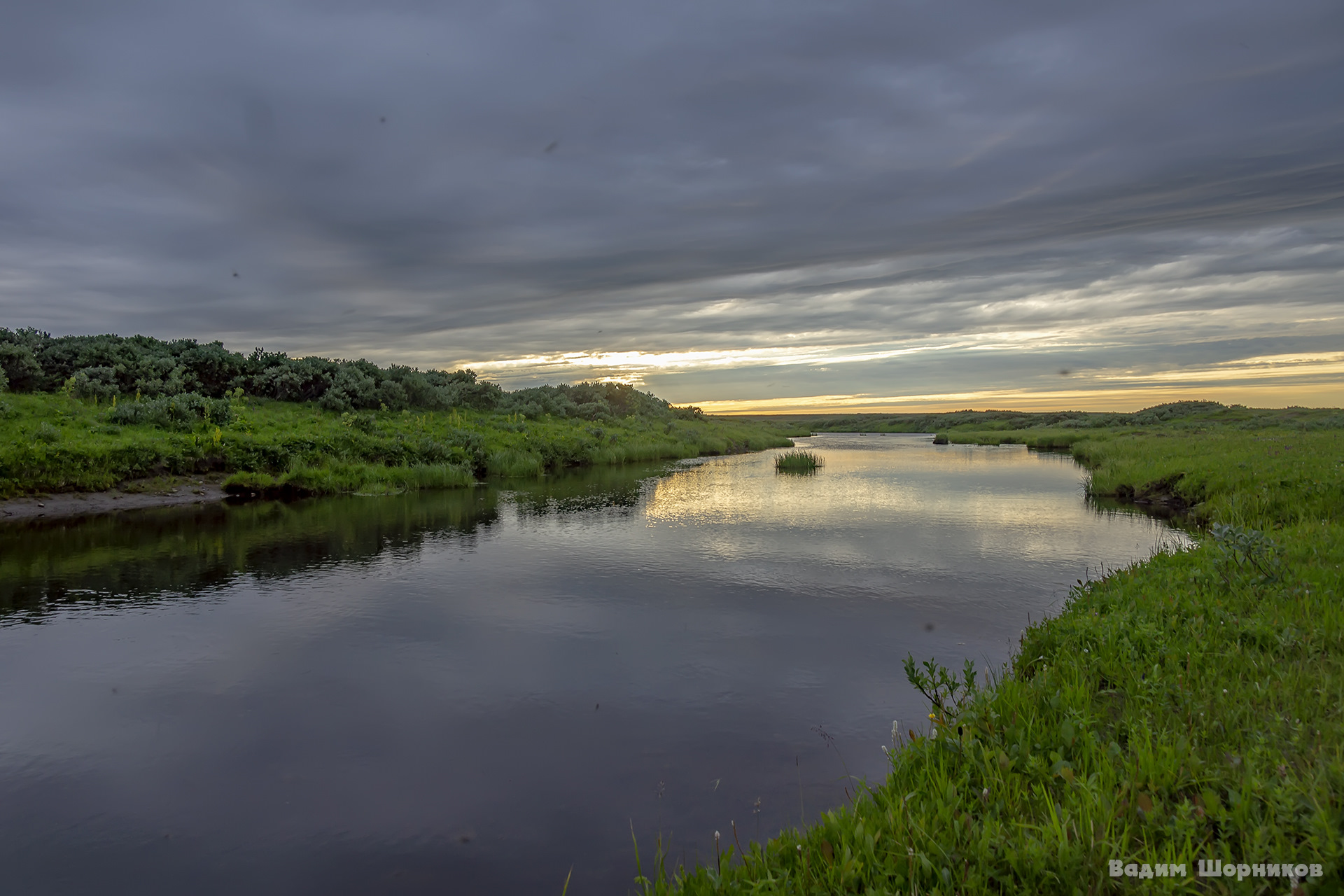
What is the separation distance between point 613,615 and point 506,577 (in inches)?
150

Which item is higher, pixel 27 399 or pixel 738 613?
pixel 27 399

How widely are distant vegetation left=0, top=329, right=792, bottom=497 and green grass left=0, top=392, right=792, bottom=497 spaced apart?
54mm

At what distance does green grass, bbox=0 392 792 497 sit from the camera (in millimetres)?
21641

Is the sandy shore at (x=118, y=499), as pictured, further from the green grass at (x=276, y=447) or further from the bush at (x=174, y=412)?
the bush at (x=174, y=412)

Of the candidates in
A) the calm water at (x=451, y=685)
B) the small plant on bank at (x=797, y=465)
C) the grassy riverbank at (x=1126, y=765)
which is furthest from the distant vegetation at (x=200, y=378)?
the grassy riverbank at (x=1126, y=765)

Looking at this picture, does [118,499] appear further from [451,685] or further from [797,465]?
[797,465]

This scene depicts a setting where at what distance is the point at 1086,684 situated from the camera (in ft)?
20.7

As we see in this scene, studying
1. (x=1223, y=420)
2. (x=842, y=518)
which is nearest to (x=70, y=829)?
(x=842, y=518)

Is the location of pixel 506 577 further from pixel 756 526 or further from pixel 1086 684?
pixel 1086 684

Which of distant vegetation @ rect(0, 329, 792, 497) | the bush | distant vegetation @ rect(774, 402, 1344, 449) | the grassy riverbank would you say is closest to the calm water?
the grassy riverbank

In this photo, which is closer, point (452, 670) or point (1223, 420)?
point (452, 670)

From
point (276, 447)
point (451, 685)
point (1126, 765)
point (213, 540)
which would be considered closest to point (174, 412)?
point (276, 447)

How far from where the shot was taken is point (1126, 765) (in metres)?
4.68

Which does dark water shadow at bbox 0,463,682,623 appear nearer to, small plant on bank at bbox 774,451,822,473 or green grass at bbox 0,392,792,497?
green grass at bbox 0,392,792,497
